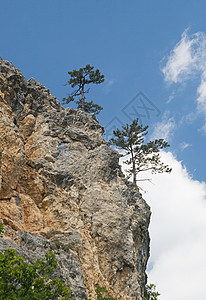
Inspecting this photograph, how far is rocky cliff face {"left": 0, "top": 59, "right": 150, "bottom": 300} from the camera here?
2106 centimetres

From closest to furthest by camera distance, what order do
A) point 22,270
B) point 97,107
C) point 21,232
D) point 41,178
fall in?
point 22,270, point 21,232, point 41,178, point 97,107

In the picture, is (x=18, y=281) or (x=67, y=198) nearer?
(x=18, y=281)

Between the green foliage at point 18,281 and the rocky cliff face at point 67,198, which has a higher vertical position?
the rocky cliff face at point 67,198

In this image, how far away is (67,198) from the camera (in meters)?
25.2

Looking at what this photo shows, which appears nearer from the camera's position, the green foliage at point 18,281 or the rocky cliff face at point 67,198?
the green foliage at point 18,281

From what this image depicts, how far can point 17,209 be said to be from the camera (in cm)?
2191

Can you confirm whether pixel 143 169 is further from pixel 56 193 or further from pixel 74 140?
pixel 56 193

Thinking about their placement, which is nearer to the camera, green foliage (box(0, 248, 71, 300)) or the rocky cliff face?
green foliage (box(0, 248, 71, 300))

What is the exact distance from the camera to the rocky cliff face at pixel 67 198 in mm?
21062

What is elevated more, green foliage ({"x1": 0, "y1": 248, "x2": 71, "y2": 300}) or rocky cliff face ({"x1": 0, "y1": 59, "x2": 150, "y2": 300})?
rocky cliff face ({"x1": 0, "y1": 59, "x2": 150, "y2": 300})

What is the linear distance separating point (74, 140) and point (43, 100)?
580 cm

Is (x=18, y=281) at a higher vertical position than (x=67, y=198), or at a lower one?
lower

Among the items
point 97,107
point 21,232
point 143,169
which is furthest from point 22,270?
point 97,107

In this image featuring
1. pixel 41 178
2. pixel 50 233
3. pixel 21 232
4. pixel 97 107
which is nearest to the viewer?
pixel 21 232
